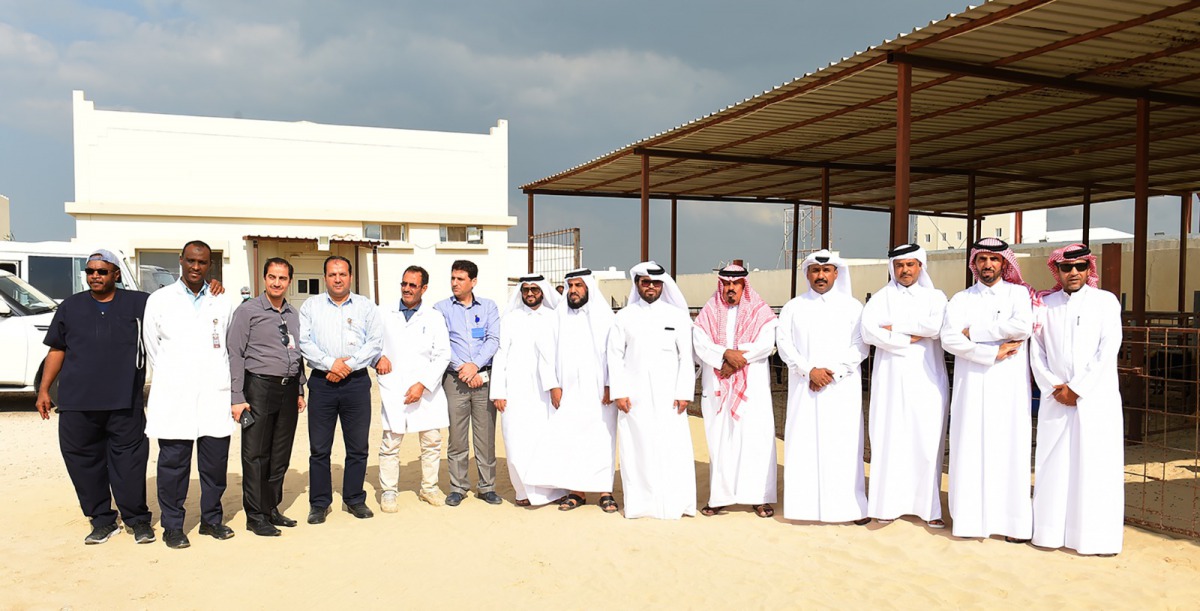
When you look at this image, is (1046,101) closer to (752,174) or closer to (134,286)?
(752,174)

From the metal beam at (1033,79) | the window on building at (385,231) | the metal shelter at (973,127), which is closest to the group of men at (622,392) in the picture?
the metal shelter at (973,127)

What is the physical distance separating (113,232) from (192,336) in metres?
14.8

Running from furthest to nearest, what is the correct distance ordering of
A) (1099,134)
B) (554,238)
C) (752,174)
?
1. (554,238)
2. (752,174)
3. (1099,134)

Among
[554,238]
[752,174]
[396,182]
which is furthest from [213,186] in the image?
[752,174]

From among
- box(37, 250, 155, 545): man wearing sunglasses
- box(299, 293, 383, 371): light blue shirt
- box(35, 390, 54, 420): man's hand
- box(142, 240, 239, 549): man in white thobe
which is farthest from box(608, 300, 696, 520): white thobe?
box(35, 390, 54, 420): man's hand

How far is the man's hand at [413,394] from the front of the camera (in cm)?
499

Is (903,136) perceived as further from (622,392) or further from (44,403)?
(44,403)

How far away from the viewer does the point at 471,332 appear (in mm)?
5258

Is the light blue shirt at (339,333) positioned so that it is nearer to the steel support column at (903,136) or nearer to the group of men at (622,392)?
the group of men at (622,392)

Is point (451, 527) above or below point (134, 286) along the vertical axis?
below

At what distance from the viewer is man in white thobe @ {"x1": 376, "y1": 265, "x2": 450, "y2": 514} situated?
504 cm

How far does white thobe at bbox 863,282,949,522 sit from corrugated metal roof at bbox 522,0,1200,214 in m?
2.04

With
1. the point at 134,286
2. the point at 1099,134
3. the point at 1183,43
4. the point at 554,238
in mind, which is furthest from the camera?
the point at 554,238

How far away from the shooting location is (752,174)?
11.9m
